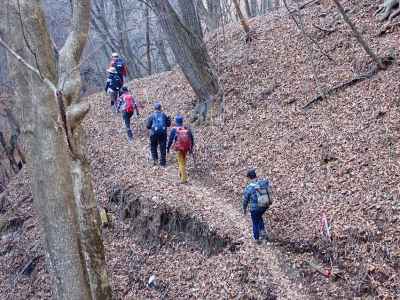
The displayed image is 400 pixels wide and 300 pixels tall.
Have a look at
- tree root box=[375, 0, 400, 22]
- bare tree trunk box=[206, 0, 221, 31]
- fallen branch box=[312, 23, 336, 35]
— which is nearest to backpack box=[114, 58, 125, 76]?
bare tree trunk box=[206, 0, 221, 31]

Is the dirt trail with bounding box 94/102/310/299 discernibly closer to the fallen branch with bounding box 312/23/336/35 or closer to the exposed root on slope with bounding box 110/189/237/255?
the exposed root on slope with bounding box 110/189/237/255

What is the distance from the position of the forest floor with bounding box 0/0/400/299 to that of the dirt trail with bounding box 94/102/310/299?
3 centimetres

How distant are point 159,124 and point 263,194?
174 inches

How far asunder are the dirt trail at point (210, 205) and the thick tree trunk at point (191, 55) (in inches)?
91.1

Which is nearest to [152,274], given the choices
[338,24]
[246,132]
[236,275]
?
[236,275]

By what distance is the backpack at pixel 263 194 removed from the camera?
9125mm

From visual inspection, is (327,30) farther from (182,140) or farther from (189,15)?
(182,140)

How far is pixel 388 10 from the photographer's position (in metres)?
14.1

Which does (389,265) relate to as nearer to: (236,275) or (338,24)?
(236,275)

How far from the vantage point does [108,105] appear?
20.2 metres

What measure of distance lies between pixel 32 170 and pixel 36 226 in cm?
930

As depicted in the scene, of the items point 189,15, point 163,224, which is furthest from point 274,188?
point 189,15

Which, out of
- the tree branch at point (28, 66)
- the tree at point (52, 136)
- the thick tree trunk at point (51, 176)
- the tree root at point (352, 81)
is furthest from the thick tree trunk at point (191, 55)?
the tree branch at point (28, 66)

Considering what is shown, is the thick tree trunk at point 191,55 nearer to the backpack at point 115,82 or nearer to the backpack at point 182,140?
the backpack at point 115,82
